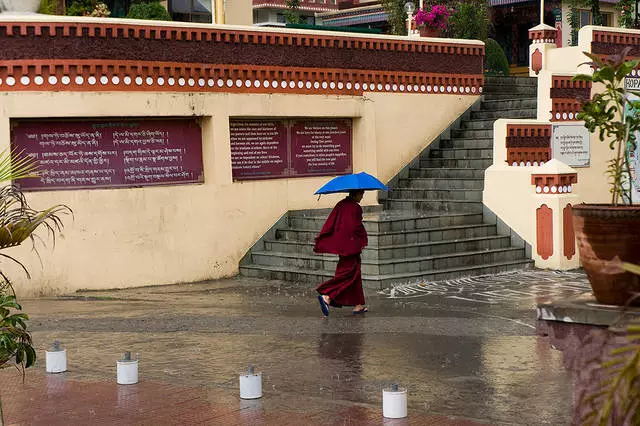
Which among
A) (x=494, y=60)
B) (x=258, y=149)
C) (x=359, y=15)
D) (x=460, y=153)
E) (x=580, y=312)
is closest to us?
(x=580, y=312)

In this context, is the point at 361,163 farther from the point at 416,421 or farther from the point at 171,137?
the point at 416,421

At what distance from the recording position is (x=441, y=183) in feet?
58.6

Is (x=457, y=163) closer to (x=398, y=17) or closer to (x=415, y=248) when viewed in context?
(x=415, y=248)

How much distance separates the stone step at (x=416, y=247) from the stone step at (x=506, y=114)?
3670 millimetres

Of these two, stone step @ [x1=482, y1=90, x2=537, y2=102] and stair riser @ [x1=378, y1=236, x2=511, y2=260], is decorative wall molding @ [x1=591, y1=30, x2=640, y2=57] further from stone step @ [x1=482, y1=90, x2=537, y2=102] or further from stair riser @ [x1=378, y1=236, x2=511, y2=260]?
stair riser @ [x1=378, y1=236, x2=511, y2=260]

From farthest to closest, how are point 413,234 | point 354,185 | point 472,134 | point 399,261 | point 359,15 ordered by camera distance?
1. point 359,15
2. point 472,134
3. point 413,234
4. point 399,261
5. point 354,185

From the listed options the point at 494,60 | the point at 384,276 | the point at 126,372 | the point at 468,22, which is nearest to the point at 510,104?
the point at 384,276

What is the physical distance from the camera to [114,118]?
592 inches

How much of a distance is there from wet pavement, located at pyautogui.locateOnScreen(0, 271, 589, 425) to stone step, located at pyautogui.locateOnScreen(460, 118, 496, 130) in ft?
16.1

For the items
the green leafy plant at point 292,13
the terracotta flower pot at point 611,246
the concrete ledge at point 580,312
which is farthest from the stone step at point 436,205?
the green leafy plant at point 292,13

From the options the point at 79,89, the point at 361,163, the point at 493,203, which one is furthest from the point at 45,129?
the point at 493,203

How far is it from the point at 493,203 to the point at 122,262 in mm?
6041

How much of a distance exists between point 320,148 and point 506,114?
161 inches

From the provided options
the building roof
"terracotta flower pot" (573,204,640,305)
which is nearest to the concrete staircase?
"terracotta flower pot" (573,204,640,305)
